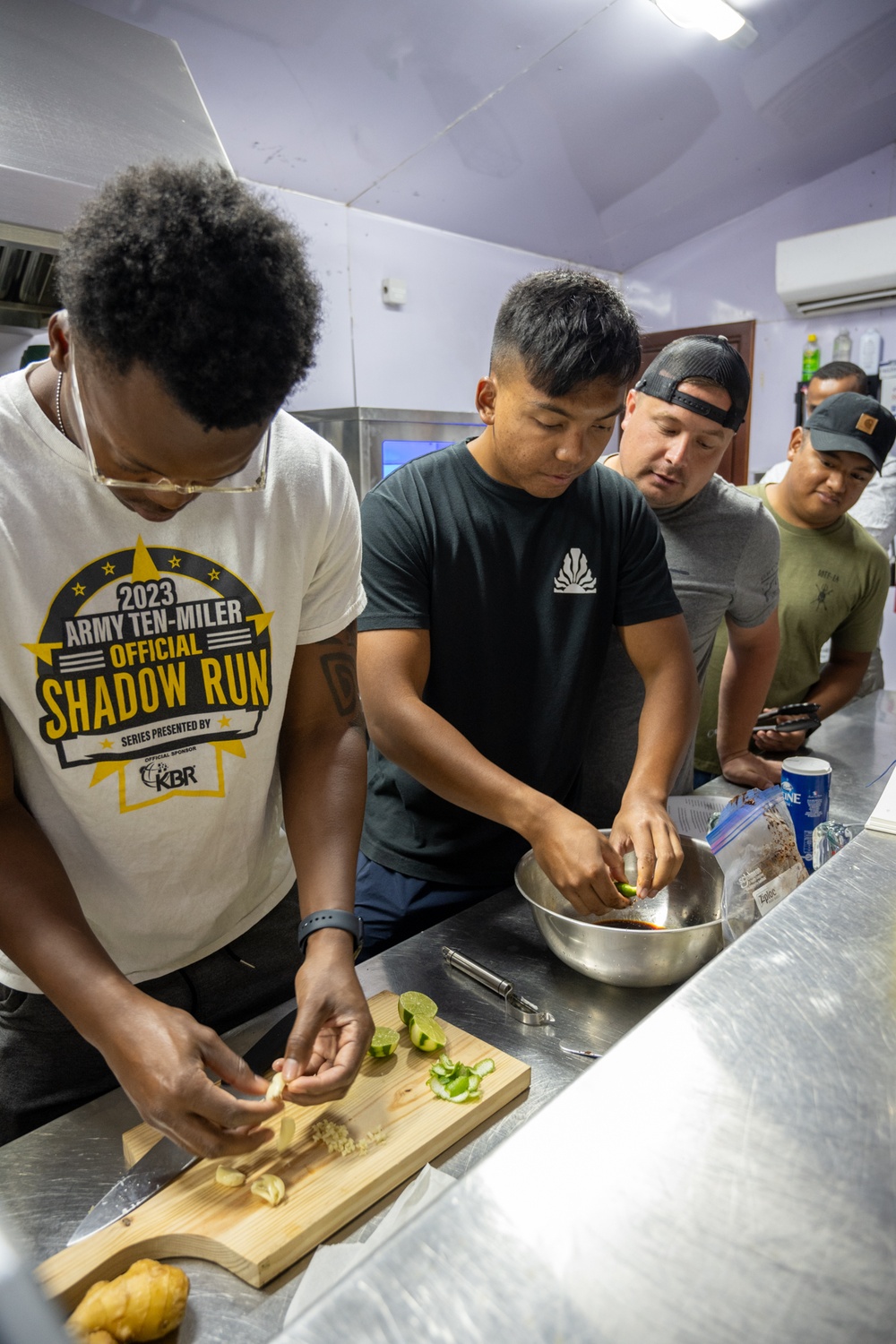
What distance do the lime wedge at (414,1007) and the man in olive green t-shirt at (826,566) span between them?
1.58 metres

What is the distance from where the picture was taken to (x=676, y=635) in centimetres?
171

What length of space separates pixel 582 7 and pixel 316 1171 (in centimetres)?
352

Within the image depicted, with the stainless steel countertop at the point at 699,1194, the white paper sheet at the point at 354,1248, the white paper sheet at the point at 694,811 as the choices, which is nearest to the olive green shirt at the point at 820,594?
the white paper sheet at the point at 694,811

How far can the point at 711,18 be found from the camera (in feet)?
10.5

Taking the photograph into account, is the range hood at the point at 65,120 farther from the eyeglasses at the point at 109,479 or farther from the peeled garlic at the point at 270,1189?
the peeled garlic at the point at 270,1189

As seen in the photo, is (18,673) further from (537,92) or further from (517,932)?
(537,92)

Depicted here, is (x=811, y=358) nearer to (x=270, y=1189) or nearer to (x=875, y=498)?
(x=875, y=498)

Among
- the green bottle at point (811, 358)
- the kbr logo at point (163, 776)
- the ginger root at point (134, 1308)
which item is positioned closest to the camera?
the ginger root at point (134, 1308)

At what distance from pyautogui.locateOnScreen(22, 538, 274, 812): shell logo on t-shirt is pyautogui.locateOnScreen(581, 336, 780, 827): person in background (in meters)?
0.91

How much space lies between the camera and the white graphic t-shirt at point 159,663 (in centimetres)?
96

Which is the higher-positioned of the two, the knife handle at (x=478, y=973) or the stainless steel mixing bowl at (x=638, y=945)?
the stainless steel mixing bowl at (x=638, y=945)

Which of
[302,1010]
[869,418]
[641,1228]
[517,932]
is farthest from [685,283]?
[641,1228]

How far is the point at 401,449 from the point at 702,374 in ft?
6.47

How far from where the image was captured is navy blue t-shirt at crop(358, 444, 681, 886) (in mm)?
1549
